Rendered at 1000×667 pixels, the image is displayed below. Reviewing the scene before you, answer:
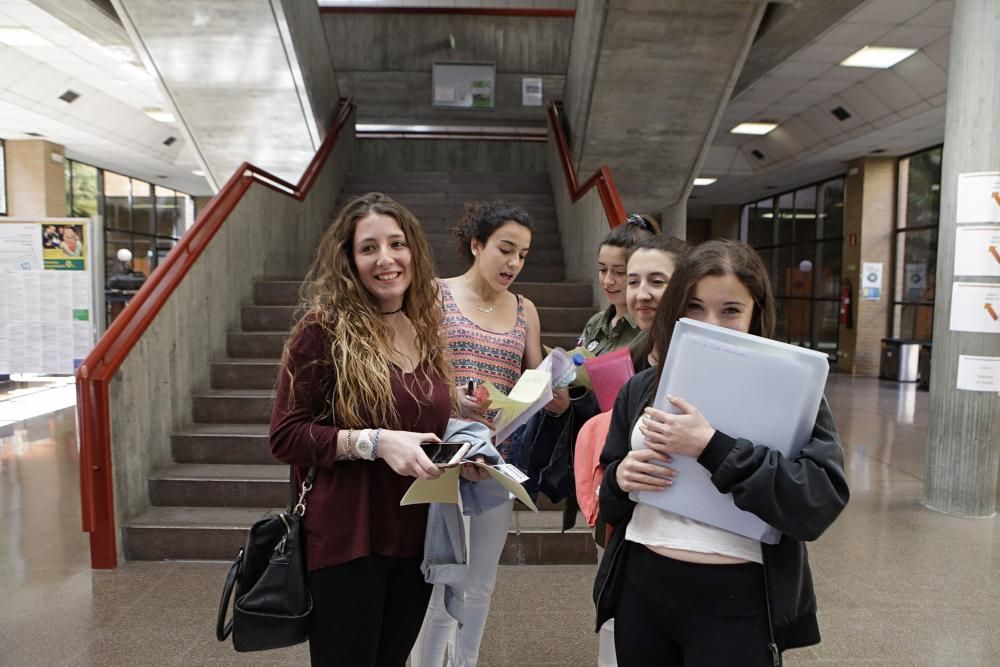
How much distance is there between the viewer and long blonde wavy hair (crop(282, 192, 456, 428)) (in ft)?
4.92

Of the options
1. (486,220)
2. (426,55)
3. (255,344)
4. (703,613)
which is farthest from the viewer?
(426,55)

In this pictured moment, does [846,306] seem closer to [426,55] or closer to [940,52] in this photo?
[940,52]

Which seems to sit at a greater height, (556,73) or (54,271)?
(556,73)

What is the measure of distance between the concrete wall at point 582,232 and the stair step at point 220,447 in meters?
2.63

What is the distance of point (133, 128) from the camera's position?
13305 millimetres

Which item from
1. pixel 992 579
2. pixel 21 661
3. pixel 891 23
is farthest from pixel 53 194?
pixel 992 579

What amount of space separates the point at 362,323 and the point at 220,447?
130 inches

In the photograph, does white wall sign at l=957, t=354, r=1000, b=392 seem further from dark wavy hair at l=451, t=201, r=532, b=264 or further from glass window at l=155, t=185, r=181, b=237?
glass window at l=155, t=185, r=181, b=237

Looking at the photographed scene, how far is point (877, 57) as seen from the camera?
9.23 m

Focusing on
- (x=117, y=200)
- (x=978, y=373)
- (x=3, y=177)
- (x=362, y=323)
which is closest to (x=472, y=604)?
(x=362, y=323)

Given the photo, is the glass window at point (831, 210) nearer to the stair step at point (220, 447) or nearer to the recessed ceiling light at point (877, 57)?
the recessed ceiling light at point (877, 57)

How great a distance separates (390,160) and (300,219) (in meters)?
4.66

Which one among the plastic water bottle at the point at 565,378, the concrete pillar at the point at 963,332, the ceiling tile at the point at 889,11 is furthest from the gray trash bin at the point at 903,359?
the plastic water bottle at the point at 565,378

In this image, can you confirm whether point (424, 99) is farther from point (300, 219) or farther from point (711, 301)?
point (711, 301)
